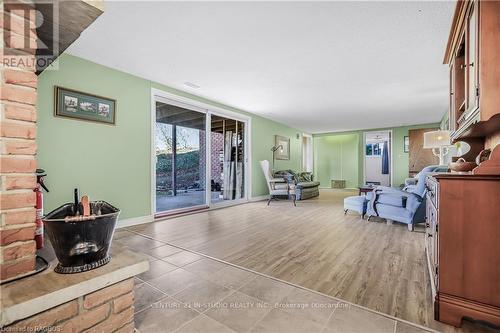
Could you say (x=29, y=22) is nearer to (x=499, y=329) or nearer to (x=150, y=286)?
(x=150, y=286)

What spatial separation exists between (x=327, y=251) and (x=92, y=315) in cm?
222

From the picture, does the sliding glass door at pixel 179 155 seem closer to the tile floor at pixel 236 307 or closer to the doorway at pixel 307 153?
the tile floor at pixel 236 307

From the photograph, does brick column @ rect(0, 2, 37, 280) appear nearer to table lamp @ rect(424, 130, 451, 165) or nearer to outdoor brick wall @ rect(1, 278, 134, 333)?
outdoor brick wall @ rect(1, 278, 134, 333)

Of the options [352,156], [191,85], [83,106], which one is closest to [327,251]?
[191,85]

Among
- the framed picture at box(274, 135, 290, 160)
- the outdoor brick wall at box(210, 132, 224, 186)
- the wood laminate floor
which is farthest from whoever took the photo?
the framed picture at box(274, 135, 290, 160)

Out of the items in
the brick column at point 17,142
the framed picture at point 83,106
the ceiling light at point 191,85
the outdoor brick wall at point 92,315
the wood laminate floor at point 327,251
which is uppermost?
the ceiling light at point 191,85

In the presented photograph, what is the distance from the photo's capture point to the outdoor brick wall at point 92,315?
2.80 feet

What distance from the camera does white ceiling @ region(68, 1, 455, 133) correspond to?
2.17 metres

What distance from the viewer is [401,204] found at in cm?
353

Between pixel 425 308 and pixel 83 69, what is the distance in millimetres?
4443

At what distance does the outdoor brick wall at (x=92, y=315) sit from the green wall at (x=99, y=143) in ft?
8.35

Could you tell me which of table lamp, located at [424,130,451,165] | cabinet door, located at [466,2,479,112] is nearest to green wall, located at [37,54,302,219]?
cabinet door, located at [466,2,479,112]

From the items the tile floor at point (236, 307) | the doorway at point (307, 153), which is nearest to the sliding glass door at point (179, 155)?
the tile floor at point (236, 307)

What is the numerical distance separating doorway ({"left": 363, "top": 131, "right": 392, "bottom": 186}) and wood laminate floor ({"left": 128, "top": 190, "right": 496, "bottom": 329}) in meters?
5.02
